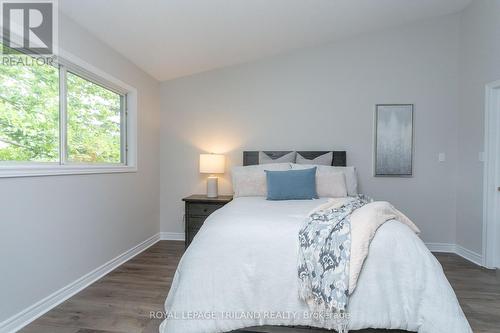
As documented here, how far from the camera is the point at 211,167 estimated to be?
3.67 metres

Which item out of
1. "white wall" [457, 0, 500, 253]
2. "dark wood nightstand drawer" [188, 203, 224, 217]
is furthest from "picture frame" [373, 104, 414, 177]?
"dark wood nightstand drawer" [188, 203, 224, 217]

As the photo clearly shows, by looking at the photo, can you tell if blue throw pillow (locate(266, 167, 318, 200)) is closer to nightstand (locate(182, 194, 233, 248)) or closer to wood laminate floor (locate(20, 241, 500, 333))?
nightstand (locate(182, 194, 233, 248))

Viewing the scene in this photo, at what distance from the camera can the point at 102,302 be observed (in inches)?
87.4

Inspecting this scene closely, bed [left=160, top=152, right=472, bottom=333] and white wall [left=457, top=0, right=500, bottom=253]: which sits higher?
white wall [left=457, top=0, right=500, bottom=253]

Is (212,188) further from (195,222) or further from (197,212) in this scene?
(195,222)

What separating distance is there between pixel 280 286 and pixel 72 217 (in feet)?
6.12

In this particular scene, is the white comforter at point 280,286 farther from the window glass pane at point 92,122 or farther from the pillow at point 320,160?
the pillow at point 320,160

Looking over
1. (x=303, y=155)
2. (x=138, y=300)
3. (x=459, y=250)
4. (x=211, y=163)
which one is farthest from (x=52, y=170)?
(x=459, y=250)

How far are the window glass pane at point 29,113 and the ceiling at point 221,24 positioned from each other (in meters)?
0.59

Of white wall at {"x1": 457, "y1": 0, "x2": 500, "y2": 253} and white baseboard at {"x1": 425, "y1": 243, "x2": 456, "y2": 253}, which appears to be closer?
white wall at {"x1": 457, "y1": 0, "x2": 500, "y2": 253}

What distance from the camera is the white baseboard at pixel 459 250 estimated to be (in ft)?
10.3

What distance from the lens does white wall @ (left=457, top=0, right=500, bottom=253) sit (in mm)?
2994

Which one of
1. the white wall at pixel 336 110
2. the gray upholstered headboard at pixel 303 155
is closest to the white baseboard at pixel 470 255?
the white wall at pixel 336 110

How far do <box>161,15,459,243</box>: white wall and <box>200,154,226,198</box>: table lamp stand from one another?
0.93 feet
